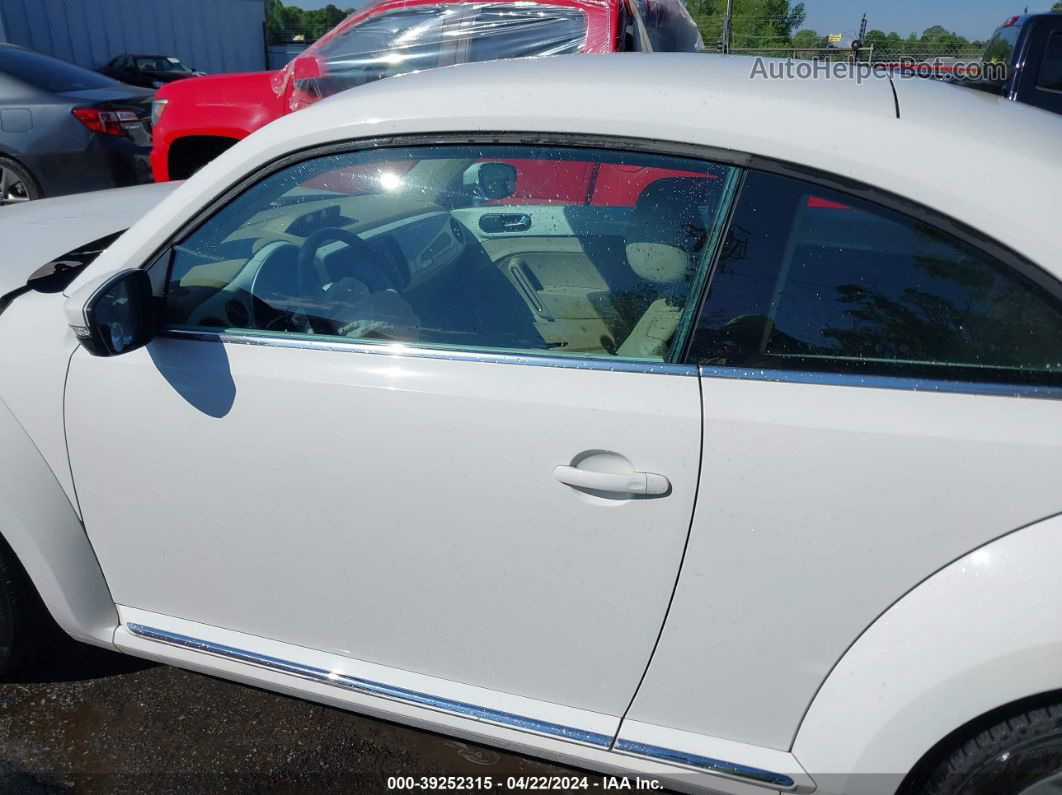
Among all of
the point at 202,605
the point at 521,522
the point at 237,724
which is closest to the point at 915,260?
the point at 521,522

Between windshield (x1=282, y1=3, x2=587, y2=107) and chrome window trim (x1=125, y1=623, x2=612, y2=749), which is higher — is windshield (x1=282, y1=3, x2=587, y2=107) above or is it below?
above

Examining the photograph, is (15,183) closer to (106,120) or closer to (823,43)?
(106,120)

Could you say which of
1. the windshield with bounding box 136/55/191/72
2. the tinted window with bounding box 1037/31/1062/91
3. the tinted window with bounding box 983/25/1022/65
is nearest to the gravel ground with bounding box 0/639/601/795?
the tinted window with bounding box 1037/31/1062/91

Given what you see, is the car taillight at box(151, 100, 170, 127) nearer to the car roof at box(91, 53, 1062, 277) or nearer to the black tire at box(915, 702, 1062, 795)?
the car roof at box(91, 53, 1062, 277)

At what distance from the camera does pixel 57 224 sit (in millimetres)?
2582

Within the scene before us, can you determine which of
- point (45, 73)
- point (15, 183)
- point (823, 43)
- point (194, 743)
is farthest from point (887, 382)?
point (823, 43)

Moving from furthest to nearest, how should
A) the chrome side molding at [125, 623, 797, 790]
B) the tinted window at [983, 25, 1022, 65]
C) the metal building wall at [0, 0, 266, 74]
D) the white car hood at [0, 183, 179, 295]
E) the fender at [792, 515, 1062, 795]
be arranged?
the metal building wall at [0, 0, 266, 74] < the tinted window at [983, 25, 1022, 65] < the white car hood at [0, 183, 179, 295] < the chrome side molding at [125, 623, 797, 790] < the fender at [792, 515, 1062, 795]

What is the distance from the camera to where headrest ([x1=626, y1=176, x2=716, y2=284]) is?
1514 millimetres

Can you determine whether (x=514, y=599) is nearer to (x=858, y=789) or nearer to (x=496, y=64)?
(x=858, y=789)

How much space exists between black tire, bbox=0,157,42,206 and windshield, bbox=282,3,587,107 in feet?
7.73

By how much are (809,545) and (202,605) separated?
1407 millimetres

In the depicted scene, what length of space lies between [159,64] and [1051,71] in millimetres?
18781

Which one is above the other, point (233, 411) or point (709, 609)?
point (233, 411)

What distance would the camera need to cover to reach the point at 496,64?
185 centimetres
